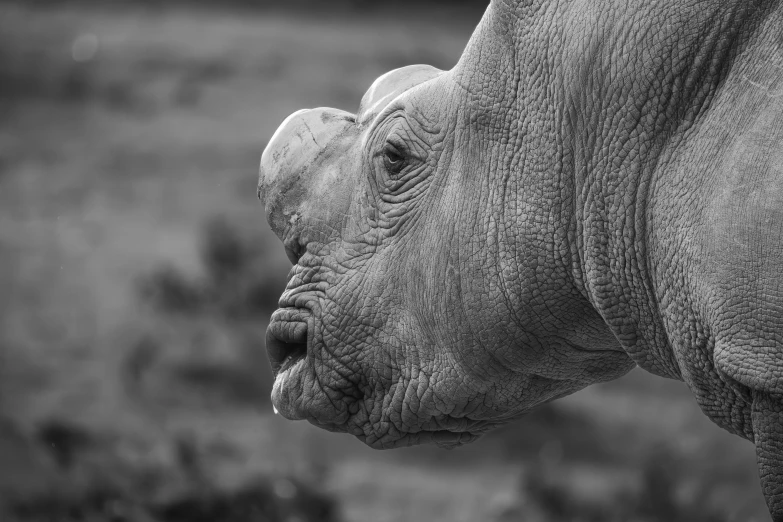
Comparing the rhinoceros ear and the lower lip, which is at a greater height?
the rhinoceros ear

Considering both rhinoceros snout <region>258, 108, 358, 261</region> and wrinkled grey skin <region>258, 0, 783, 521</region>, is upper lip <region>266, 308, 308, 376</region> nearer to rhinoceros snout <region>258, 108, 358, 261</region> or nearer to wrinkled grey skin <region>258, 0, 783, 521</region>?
wrinkled grey skin <region>258, 0, 783, 521</region>

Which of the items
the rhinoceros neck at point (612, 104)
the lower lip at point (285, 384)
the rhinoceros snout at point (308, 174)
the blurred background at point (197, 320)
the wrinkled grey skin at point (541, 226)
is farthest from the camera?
the blurred background at point (197, 320)

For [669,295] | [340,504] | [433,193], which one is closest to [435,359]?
[433,193]

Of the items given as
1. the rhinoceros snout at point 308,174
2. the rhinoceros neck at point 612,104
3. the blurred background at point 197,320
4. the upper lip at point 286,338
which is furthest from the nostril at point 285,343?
the blurred background at point 197,320

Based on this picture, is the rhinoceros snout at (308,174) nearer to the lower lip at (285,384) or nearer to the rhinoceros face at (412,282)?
the rhinoceros face at (412,282)

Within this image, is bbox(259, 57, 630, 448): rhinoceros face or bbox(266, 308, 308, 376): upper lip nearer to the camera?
bbox(259, 57, 630, 448): rhinoceros face

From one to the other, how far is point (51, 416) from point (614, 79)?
6.42 m

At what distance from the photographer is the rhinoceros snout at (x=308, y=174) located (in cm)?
301

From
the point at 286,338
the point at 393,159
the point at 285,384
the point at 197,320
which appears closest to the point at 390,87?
the point at 393,159

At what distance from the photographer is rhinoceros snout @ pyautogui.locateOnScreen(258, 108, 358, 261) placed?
3.01 m

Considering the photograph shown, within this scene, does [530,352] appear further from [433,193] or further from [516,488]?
[516,488]

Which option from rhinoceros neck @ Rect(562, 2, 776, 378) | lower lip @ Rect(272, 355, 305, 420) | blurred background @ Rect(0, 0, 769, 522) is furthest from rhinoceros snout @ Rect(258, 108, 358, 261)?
blurred background @ Rect(0, 0, 769, 522)

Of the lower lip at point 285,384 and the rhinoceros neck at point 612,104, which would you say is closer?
the rhinoceros neck at point 612,104

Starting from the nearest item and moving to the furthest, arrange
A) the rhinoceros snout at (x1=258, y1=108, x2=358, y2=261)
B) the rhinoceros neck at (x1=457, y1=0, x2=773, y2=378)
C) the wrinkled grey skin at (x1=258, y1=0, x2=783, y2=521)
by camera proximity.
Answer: the wrinkled grey skin at (x1=258, y1=0, x2=783, y2=521)
the rhinoceros neck at (x1=457, y1=0, x2=773, y2=378)
the rhinoceros snout at (x1=258, y1=108, x2=358, y2=261)
